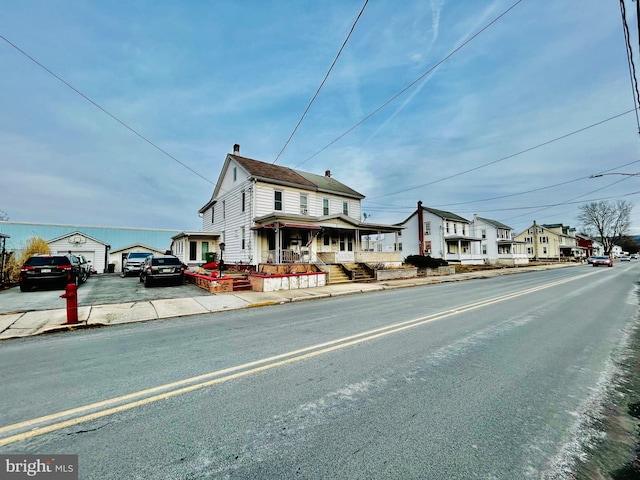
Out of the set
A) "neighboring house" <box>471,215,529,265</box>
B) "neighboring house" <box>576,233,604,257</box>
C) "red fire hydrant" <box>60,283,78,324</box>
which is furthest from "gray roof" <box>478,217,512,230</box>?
"red fire hydrant" <box>60,283,78,324</box>

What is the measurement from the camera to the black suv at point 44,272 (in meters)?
13.6

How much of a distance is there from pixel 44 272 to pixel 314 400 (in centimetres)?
1676

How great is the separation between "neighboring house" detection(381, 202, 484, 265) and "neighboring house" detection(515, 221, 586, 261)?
35459 mm

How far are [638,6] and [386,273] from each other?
16730 mm

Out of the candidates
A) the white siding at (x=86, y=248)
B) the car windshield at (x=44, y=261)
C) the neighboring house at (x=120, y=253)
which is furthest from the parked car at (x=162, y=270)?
the neighboring house at (x=120, y=253)

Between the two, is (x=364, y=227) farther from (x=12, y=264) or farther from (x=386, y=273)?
(x=12, y=264)

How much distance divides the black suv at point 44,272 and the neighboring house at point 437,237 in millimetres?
34136

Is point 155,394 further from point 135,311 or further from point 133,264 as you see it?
point 133,264

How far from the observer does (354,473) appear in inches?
86.9

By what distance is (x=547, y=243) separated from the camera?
7006cm

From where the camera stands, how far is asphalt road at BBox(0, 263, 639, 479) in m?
2.38

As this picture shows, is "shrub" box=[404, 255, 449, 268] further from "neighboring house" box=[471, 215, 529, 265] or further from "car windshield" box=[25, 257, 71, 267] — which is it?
"neighboring house" box=[471, 215, 529, 265]

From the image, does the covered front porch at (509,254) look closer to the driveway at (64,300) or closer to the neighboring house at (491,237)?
the neighboring house at (491,237)

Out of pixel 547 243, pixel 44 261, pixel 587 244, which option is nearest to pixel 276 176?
pixel 44 261
